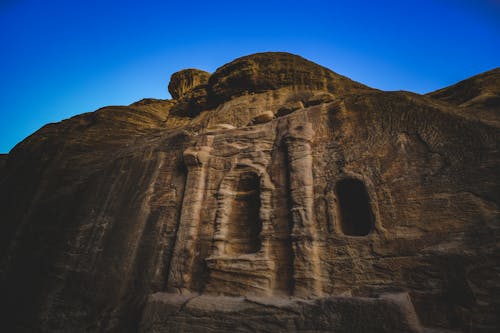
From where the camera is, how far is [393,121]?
580cm

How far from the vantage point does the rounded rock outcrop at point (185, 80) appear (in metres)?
21.4

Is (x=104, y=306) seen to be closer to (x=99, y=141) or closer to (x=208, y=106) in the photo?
(x=99, y=141)

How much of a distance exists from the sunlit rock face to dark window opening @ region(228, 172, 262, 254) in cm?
4

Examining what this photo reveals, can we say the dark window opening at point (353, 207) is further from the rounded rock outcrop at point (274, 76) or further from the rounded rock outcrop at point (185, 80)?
the rounded rock outcrop at point (185, 80)

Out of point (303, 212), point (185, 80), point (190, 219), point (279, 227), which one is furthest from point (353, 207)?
point (185, 80)

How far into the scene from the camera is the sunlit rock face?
4.13 m

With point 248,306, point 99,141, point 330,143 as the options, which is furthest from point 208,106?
point 248,306

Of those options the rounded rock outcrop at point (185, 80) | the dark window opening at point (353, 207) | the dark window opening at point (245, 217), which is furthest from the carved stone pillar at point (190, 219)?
the rounded rock outcrop at point (185, 80)

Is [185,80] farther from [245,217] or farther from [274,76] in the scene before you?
[245,217]

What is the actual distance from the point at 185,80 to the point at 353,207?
19.8 m

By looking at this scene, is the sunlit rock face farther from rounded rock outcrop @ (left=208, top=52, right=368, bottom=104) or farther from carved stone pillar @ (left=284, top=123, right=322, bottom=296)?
rounded rock outcrop @ (left=208, top=52, right=368, bottom=104)

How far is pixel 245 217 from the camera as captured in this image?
6703 millimetres

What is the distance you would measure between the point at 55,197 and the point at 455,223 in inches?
465

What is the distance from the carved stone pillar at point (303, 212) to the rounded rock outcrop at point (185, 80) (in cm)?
1686
